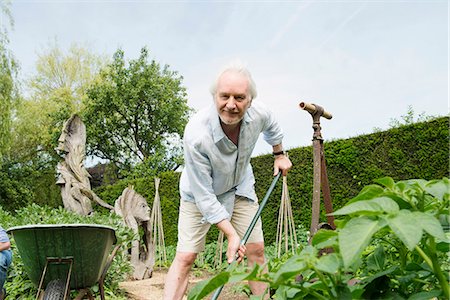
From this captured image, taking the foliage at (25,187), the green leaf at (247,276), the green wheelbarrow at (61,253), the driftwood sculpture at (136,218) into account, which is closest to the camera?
the green leaf at (247,276)

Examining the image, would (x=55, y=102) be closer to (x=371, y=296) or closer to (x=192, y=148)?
(x=192, y=148)

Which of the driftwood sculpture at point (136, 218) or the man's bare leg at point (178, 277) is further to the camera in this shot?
the driftwood sculpture at point (136, 218)

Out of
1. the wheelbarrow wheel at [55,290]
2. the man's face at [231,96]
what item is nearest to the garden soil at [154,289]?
the wheelbarrow wheel at [55,290]

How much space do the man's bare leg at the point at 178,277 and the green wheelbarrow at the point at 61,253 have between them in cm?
60

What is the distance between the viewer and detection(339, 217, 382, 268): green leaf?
57 centimetres

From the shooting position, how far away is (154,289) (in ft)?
16.8

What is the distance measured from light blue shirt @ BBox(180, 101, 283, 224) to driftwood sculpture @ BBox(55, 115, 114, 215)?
4.45 meters

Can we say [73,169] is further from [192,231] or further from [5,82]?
[5,82]

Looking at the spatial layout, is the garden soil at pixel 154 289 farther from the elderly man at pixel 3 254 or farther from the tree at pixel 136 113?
the tree at pixel 136 113

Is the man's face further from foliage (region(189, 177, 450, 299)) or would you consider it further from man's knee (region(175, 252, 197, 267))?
foliage (region(189, 177, 450, 299))

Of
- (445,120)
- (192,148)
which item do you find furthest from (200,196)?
(445,120)

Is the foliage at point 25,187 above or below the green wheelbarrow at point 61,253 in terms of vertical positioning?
above

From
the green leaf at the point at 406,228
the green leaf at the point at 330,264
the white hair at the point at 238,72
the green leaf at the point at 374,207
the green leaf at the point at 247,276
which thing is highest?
the white hair at the point at 238,72

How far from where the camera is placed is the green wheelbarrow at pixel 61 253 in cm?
266
